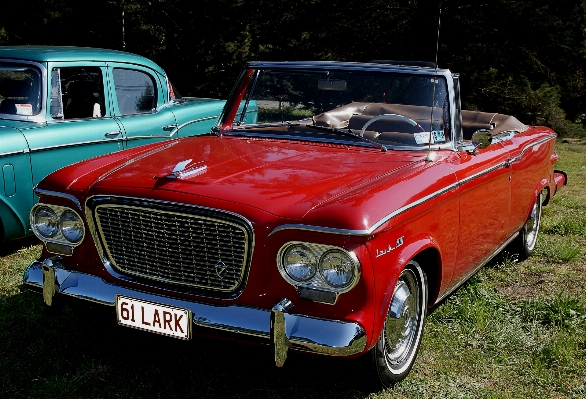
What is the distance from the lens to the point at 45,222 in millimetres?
3422

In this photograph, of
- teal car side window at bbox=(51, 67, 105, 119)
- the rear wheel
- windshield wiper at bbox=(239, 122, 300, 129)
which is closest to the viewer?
windshield wiper at bbox=(239, 122, 300, 129)

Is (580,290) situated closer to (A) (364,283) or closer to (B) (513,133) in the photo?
(B) (513,133)

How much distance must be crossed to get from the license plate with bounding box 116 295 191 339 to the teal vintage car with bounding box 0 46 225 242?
94.4 inches

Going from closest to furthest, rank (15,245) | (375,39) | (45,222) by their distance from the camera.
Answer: (45,222)
(15,245)
(375,39)

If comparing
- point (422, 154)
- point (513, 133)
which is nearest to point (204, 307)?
point (422, 154)

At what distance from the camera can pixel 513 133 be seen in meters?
5.07

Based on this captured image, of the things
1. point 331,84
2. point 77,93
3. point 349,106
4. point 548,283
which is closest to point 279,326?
point 349,106

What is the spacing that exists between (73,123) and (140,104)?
0.91 m

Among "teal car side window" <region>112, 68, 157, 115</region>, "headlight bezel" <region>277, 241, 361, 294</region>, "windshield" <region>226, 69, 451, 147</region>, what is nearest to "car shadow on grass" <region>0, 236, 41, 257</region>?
"teal car side window" <region>112, 68, 157, 115</region>

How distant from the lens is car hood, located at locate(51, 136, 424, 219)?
2961 millimetres

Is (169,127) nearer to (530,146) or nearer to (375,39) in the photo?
(530,146)

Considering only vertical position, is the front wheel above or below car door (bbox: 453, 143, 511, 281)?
below

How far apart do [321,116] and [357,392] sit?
1743 mm

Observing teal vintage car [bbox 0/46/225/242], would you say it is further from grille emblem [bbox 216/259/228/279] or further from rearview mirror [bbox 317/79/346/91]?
grille emblem [bbox 216/259/228/279]
